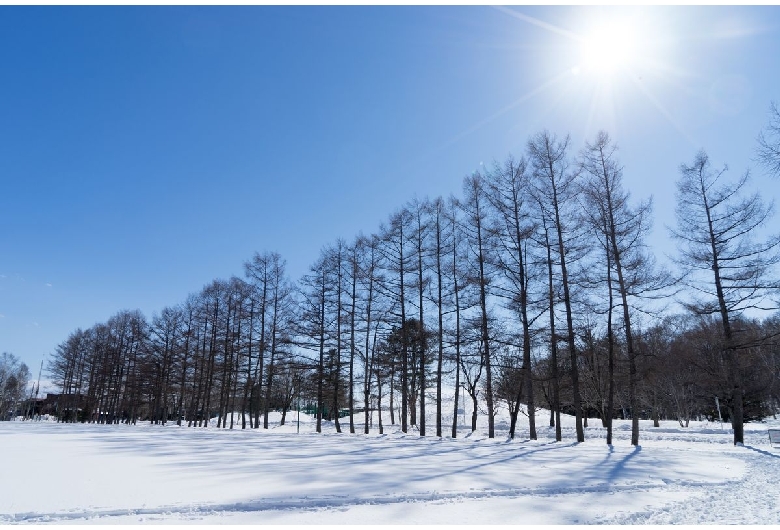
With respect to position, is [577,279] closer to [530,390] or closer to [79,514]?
[530,390]

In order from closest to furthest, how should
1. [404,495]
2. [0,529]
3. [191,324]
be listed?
[0,529]
[404,495]
[191,324]

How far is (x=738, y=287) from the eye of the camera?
1975 centimetres

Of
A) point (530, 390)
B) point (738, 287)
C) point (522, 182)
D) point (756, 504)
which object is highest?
point (522, 182)

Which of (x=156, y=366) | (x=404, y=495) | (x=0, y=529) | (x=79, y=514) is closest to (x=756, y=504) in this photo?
(x=404, y=495)

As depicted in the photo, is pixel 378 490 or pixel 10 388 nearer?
pixel 378 490

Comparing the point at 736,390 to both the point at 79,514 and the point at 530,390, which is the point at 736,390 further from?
the point at 79,514

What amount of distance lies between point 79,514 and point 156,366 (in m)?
40.8

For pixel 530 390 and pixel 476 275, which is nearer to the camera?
pixel 530 390

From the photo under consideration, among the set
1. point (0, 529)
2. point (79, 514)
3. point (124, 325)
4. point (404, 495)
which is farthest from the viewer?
point (124, 325)

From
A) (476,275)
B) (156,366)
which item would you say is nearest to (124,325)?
(156,366)

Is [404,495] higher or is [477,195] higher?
[477,195]

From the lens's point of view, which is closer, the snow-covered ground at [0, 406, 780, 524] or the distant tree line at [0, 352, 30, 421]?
the snow-covered ground at [0, 406, 780, 524]

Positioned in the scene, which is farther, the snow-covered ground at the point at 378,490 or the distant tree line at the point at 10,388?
the distant tree line at the point at 10,388

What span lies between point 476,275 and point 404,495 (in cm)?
1650
